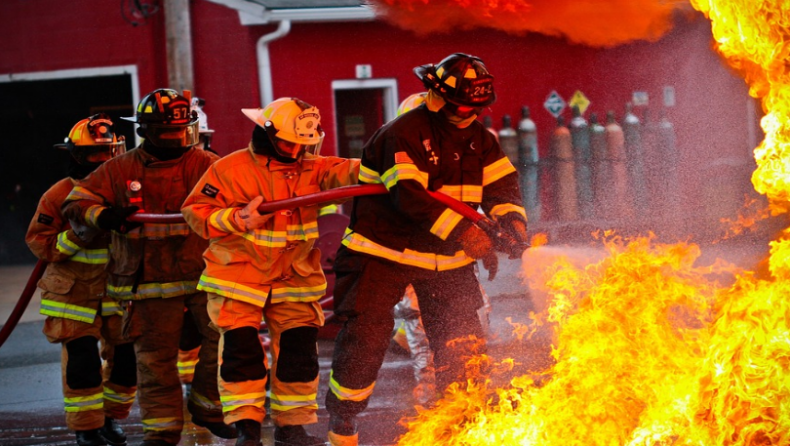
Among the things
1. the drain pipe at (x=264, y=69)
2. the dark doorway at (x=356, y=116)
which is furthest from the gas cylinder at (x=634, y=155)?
the drain pipe at (x=264, y=69)

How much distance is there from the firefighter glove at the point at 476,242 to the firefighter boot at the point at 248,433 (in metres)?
1.42

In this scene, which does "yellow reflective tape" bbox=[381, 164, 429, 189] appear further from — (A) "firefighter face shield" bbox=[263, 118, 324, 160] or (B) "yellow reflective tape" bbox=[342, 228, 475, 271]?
(A) "firefighter face shield" bbox=[263, 118, 324, 160]

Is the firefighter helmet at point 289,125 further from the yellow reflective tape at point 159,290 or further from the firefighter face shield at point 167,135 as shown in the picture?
the yellow reflective tape at point 159,290

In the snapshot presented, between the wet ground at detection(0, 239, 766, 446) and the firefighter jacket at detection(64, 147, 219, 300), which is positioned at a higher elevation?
the firefighter jacket at detection(64, 147, 219, 300)

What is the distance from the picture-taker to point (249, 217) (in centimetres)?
486

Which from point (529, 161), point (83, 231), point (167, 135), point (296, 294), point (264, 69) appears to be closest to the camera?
point (296, 294)

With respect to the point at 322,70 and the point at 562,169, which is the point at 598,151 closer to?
the point at 562,169

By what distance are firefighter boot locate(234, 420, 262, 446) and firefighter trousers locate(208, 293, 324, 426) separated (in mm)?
30

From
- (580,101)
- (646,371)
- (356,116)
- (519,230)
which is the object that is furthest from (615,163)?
(646,371)

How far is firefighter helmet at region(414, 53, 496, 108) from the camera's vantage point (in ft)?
15.3

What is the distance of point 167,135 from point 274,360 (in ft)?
4.53

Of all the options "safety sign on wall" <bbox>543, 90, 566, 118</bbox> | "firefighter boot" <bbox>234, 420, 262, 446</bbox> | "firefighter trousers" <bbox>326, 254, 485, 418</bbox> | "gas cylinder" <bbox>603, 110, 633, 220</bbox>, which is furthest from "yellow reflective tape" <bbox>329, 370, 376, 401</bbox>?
"safety sign on wall" <bbox>543, 90, 566, 118</bbox>

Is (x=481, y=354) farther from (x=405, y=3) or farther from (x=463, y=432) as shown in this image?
(x=405, y=3)

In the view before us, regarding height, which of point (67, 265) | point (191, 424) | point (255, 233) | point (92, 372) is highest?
point (255, 233)
